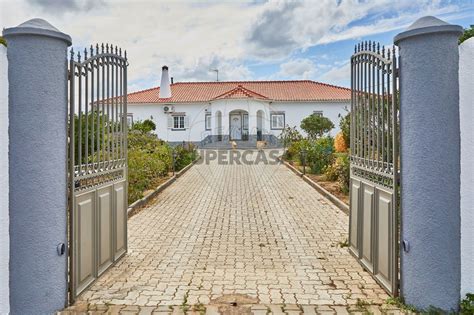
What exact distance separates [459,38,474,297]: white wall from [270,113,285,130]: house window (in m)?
35.1

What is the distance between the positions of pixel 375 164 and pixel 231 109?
3146 centimetres

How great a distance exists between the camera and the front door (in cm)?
3831

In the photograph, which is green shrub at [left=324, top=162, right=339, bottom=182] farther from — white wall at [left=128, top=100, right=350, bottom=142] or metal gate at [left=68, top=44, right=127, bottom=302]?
white wall at [left=128, top=100, right=350, bottom=142]

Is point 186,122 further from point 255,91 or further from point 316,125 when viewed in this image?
point 316,125

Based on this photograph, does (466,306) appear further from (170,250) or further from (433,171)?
(170,250)

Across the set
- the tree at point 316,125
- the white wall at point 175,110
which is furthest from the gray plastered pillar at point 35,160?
the white wall at point 175,110

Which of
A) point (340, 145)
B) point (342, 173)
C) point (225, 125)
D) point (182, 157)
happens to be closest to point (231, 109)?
point (225, 125)

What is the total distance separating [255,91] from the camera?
42344 mm

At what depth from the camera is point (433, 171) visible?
429 cm

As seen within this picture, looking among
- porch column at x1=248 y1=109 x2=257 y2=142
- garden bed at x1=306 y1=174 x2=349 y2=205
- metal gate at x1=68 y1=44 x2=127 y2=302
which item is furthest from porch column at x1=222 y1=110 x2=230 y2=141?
metal gate at x1=68 y1=44 x2=127 y2=302

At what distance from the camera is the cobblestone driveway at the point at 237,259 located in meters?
5.02

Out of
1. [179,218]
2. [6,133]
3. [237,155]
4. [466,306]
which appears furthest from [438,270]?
[237,155]

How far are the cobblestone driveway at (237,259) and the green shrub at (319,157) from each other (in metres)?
5.50

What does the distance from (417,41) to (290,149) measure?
808 inches
